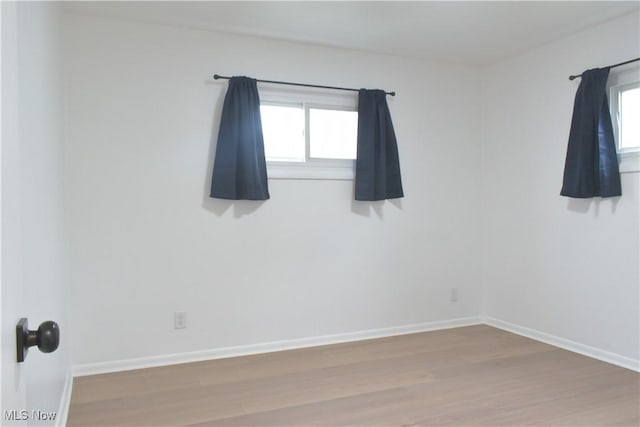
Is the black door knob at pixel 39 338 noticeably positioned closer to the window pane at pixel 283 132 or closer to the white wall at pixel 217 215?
the white wall at pixel 217 215

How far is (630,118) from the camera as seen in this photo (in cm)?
316

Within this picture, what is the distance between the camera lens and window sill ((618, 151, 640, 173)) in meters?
3.05

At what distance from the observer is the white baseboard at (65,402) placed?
2270 millimetres

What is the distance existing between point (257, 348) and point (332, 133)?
1808 mm

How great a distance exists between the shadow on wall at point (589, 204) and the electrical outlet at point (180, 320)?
2976 mm

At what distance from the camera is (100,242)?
3113 millimetres

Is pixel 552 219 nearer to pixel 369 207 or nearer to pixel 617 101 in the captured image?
pixel 617 101

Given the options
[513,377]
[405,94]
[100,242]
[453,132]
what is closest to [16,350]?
[100,242]

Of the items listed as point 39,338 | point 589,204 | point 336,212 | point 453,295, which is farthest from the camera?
point 453,295

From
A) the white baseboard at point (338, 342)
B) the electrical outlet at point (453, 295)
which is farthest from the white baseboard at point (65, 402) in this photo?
the electrical outlet at point (453, 295)

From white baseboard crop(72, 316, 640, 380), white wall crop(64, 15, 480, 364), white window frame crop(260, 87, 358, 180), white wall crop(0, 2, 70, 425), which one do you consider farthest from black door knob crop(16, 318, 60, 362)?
white window frame crop(260, 87, 358, 180)

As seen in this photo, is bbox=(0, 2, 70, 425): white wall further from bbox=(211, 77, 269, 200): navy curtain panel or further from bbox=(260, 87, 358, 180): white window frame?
bbox=(260, 87, 358, 180): white window frame

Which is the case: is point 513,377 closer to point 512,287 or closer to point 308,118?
point 512,287

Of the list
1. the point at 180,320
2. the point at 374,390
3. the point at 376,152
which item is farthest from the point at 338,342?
the point at 376,152
